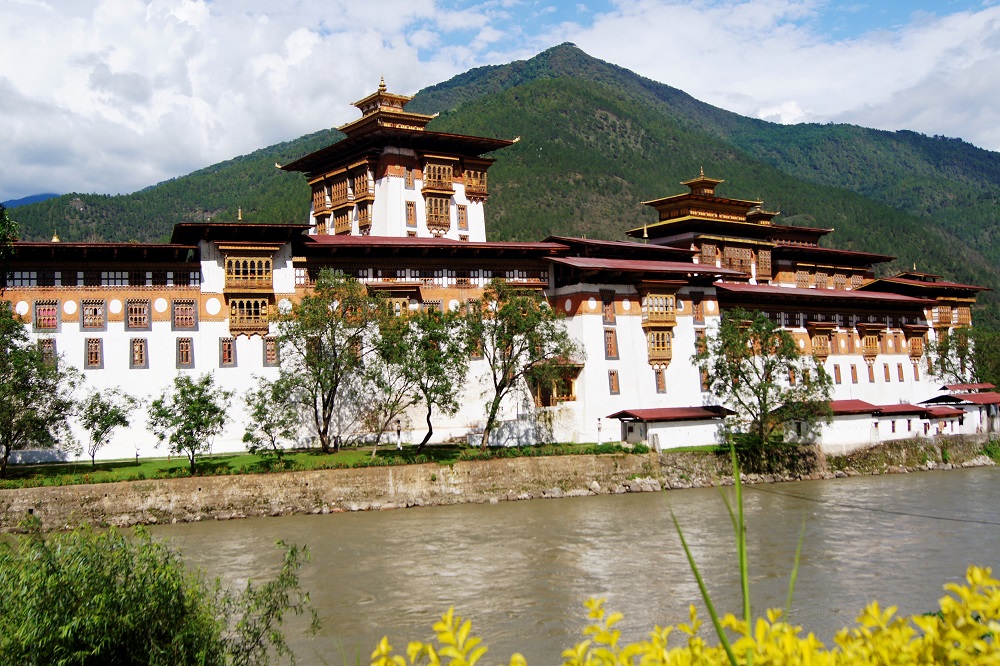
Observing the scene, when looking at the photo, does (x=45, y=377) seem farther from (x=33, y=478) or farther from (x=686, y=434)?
(x=686, y=434)

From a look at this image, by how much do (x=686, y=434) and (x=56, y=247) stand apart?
31.6 meters

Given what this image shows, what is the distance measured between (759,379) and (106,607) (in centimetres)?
4225

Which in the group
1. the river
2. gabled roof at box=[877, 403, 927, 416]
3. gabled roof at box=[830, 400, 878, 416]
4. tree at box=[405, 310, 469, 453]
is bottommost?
the river

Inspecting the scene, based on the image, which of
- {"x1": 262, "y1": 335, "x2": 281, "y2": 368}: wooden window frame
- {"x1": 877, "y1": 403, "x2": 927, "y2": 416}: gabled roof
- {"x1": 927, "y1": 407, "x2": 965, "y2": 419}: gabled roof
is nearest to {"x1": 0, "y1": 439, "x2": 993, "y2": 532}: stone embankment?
{"x1": 877, "y1": 403, "x2": 927, "y2": 416}: gabled roof

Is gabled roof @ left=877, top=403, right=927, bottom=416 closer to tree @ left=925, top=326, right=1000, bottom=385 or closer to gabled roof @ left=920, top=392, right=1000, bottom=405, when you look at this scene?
gabled roof @ left=920, top=392, right=1000, bottom=405

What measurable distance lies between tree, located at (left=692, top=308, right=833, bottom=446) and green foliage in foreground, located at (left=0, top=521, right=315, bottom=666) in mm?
38355

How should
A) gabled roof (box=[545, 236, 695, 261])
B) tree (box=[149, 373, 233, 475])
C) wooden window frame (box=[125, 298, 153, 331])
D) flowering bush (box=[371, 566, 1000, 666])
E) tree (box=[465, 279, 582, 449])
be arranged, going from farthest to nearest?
gabled roof (box=[545, 236, 695, 261]), tree (box=[465, 279, 582, 449]), wooden window frame (box=[125, 298, 153, 331]), tree (box=[149, 373, 233, 475]), flowering bush (box=[371, 566, 1000, 666])

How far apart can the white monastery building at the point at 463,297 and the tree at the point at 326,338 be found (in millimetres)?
2387

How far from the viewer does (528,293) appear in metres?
49.1

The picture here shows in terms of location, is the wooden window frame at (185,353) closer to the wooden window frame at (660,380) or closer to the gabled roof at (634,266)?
the gabled roof at (634,266)

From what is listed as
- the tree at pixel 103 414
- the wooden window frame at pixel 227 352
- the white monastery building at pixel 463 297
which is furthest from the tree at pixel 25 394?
the wooden window frame at pixel 227 352

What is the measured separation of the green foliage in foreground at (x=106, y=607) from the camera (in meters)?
12.8

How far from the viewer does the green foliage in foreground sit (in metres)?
12.8

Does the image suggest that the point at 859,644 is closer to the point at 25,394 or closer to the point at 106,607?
the point at 106,607
